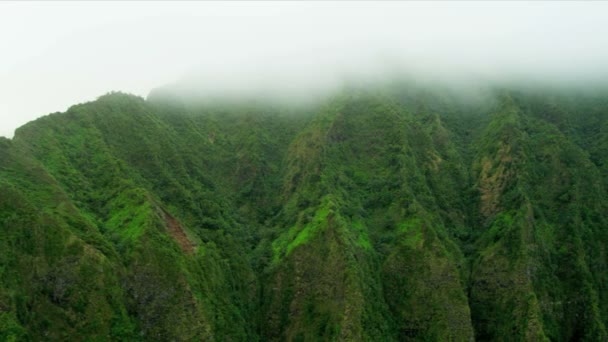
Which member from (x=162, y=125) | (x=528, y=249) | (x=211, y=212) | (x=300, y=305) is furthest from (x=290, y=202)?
(x=528, y=249)

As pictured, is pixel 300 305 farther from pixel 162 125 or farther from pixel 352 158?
pixel 162 125

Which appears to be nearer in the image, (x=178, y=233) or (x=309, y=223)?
(x=178, y=233)

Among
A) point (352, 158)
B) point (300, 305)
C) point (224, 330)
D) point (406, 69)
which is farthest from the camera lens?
point (406, 69)

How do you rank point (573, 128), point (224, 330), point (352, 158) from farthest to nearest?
point (573, 128)
point (352, 158)
point (224, 330)

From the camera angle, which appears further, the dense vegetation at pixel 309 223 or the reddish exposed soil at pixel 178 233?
the reddish exposed soil at pixel 178 233

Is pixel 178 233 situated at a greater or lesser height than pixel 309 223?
greater

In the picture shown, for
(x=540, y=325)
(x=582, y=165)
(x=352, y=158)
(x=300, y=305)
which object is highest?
(x=352, y=158)

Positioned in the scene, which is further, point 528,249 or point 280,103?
point 280,103

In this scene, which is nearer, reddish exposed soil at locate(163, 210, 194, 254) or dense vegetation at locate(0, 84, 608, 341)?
dense vegetation at locate(0, 84, 608, 341)
